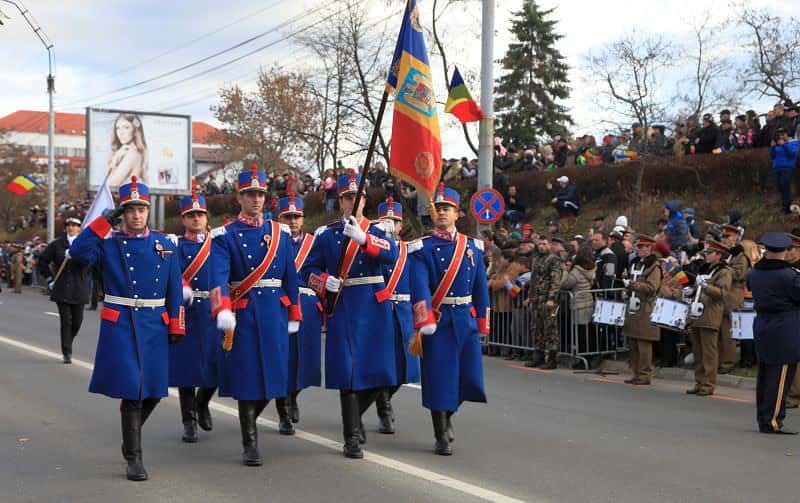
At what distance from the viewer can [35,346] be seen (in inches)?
661

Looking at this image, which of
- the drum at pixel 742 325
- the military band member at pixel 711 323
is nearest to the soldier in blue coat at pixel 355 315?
the military band member at pixel 711 323

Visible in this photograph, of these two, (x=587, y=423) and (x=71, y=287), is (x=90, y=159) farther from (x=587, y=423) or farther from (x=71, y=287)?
(x=587, y=423)

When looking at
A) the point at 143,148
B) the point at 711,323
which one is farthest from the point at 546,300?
the point at 143,148

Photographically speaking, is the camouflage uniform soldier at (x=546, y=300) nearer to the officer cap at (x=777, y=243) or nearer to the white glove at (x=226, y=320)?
the officer cap at (x=777, y=243)

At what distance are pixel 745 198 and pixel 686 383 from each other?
32.4 feet

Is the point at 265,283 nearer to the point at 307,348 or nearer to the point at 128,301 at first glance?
the point at 128,301

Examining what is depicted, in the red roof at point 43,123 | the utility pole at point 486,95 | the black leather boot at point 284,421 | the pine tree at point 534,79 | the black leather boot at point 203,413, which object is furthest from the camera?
the red roof at point 43,123

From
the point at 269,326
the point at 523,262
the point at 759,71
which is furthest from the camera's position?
the point at 759,71

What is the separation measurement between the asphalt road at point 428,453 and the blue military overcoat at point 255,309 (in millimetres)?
652

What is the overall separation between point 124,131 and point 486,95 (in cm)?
2169

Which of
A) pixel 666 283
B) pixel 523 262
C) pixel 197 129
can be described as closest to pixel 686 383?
pixel 666 283

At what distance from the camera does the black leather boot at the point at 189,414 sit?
889cm

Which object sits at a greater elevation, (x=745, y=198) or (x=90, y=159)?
(x=90, y=159)

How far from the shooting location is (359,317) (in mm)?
8289
